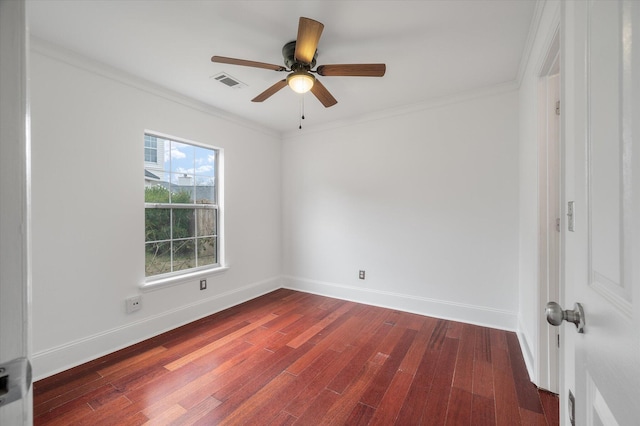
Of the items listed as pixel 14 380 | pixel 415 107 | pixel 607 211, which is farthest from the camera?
pixel 415 107

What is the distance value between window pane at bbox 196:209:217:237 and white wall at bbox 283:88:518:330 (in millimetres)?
1270

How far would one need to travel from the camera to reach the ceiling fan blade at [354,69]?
1836 millimetres

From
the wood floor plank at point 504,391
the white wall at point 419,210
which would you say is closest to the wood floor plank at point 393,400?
the wood floor plank at point 504,391

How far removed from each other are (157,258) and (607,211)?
3.25 m

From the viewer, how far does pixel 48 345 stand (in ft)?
6.56

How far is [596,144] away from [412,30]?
1.75 m

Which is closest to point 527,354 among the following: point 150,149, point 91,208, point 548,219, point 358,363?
point 548,219

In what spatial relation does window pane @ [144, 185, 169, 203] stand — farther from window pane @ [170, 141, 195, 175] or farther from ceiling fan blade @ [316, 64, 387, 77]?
ceiling fan blade @ [316, 64, 387, 77]

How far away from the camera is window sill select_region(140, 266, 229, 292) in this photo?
8.53ft

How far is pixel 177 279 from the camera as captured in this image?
2.82 meters

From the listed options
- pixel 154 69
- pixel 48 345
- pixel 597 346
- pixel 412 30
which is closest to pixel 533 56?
pixel 412 30

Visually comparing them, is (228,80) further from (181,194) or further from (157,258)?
(157,258)

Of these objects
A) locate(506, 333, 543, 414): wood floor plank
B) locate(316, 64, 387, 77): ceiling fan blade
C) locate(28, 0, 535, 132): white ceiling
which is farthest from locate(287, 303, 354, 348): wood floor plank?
locate(28, 0, 535, 132): white ceiling

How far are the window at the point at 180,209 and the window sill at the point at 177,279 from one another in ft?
0.25
